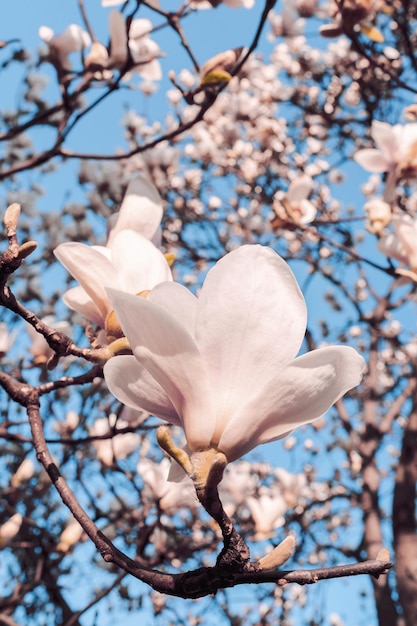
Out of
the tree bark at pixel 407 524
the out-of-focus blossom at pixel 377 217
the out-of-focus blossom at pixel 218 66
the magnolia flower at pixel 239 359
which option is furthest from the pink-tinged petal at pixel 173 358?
the tree bark at pixel 407 524

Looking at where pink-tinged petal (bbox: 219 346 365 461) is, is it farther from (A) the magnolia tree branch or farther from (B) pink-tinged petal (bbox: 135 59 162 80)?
(B) pink-tinged petal (bbox: 135 59 162 80)

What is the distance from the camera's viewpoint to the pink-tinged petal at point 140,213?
3.05 ft

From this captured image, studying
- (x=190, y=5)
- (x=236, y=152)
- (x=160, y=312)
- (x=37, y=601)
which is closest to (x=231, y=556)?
(x=160, y=312)

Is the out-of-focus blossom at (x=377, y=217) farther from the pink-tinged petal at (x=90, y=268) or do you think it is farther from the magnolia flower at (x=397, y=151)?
the pink-tinged petal at (x=90, y=268)

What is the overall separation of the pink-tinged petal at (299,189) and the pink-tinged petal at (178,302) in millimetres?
1365

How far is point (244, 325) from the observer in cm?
53

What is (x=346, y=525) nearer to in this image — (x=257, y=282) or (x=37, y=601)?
(x=37, y=601)

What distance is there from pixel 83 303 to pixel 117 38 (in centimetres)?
123

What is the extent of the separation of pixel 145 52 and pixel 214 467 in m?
1.92

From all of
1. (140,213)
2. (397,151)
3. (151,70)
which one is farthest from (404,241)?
(151,70)

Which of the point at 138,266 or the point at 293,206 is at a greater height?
the point at 293,206

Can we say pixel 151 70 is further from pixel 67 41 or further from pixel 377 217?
pixel 377 217

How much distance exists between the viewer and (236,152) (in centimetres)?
496

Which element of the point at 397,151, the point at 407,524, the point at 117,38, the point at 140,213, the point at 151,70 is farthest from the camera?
the point at 407,524
